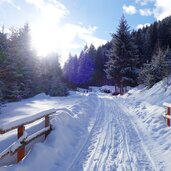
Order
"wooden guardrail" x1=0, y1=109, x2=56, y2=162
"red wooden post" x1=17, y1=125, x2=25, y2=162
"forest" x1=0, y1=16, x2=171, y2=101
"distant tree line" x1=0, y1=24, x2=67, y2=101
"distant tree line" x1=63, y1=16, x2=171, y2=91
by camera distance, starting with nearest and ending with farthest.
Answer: "wooden guardrail" x1=0, y1=109, x2=56, y2=162
"red wooden post" x1=17, y1=125, x2=25, y2=162
"distant tree line" x1=0, y1=24, x2=67, y2=101
"forest" x1=0, y1=16, x2=171, y2=101
"distant tree line" x1=63, y1=16, x2=171, y2=91

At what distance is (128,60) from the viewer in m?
35.7

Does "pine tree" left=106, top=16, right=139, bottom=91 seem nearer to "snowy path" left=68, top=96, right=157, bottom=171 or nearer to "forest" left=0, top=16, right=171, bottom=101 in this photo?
"forest" left=0, top=16, right=171, bottom=101

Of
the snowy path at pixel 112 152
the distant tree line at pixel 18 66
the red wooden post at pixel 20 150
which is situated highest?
the distant tree line at pixel 18 66

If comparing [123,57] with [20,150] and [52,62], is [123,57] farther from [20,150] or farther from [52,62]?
[20,150]

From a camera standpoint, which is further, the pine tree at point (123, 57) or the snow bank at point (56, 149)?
the pine tree at point (123, 57)

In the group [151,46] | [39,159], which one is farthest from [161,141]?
[151,46]

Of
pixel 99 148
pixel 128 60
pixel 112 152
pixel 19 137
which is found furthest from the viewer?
pixel 128 60

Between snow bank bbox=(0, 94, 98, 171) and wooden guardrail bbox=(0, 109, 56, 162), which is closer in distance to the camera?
wooden guardrail bbox=(0, 109, 56, 162)

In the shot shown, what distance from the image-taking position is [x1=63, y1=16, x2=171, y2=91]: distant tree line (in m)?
27.8

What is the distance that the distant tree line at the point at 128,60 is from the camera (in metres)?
27.8

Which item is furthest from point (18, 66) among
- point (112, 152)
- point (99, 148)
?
point (112, 152)

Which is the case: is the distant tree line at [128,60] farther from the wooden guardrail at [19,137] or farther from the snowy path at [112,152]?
the wooden guardrail at [19,137]

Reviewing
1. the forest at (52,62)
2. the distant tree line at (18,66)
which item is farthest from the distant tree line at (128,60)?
the distant tree line at (18,66)

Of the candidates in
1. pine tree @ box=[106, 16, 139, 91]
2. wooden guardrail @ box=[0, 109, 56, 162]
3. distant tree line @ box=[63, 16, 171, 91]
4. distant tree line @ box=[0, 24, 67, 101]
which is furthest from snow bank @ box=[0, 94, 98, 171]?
pine tree @ box=[106, 16, 139, 91]
